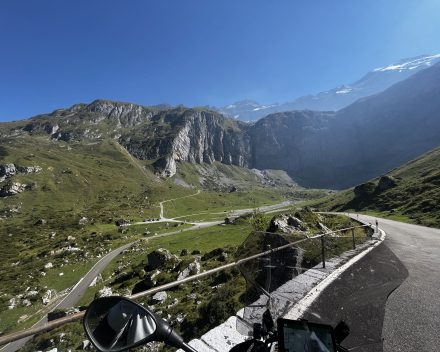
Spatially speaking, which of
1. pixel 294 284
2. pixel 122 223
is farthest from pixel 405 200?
pixel 122 223

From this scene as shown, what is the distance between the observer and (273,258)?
4.39 m

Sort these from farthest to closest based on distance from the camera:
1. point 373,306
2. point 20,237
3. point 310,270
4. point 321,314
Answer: point 20,237, point 310,270, point 373,306, point 321,314

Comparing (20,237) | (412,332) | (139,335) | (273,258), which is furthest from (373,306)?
(20,237)

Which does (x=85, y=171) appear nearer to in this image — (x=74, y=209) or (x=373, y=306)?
(x=74, y=209)

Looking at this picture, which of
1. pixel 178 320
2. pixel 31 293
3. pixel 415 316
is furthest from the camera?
pixel 31 293

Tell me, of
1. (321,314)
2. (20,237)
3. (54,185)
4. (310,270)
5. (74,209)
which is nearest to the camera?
(321,314)

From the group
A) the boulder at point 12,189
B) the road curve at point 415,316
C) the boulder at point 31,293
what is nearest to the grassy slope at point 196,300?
the road curve at point 415,316

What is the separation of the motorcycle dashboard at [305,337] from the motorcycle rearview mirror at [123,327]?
119cm

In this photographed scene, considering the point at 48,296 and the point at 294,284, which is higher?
the point at 294,284

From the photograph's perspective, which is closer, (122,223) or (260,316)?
(260,316)

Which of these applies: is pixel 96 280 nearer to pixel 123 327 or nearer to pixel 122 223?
pixel 123 327

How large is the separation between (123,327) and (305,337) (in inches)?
81.9

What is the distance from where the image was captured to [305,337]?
232cm

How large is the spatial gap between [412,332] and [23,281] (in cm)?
8026
